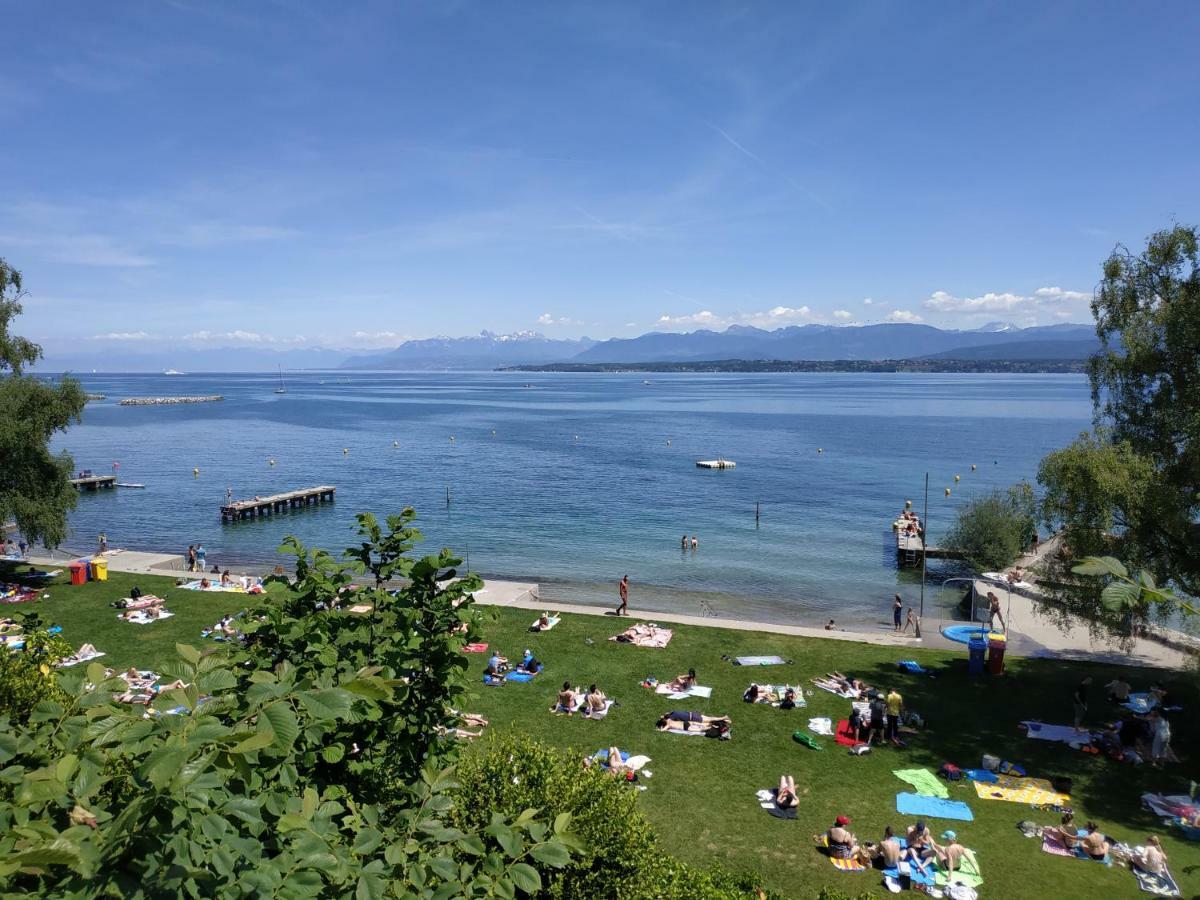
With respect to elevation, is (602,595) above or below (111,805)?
below

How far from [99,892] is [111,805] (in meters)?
1.66

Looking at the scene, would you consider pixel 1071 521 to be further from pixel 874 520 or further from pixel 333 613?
pixel 874 520

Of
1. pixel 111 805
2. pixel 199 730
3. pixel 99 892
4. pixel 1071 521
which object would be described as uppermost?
pixel 199 730

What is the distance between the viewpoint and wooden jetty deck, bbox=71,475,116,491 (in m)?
70.8

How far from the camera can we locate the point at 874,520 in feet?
189

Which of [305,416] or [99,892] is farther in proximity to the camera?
[305,416]

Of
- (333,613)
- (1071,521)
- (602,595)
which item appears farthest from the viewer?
(602,595)

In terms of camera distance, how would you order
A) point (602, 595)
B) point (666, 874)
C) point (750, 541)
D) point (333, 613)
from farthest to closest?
point (750, 541)
point (602, 595)
point (666, 874)
point (333, 613)

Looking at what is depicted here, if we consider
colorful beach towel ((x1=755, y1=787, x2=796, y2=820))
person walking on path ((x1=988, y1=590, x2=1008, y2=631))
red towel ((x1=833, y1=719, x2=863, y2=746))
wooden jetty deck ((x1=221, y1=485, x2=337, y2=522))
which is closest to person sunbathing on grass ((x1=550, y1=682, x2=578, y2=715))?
colorful beach towel ((x1=755, y1=787, x2=796, y2=820))

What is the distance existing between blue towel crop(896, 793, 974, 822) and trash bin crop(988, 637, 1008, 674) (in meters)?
7.99

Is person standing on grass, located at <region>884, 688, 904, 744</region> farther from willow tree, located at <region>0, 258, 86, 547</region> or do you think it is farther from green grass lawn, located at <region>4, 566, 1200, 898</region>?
willow tree, located at <region>0, 258, 86, 547</region>

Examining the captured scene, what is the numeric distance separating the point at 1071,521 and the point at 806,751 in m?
9.84

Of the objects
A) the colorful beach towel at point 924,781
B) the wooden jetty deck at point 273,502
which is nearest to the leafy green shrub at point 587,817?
the colorful beach towel at point 924,781

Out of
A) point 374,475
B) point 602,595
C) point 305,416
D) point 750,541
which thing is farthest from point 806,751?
point 305,416
